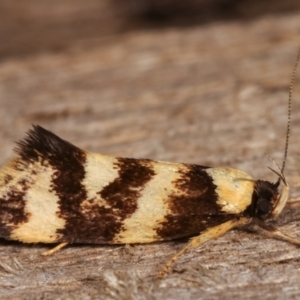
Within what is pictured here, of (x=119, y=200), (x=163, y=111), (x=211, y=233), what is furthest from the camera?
(x=163, y=111)

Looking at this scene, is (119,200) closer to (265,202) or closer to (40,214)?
(40,214)

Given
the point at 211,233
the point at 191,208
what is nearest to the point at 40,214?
the point at 191,208

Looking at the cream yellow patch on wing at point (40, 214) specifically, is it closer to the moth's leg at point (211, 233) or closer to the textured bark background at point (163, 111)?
the textured bark background at point (163, 111)

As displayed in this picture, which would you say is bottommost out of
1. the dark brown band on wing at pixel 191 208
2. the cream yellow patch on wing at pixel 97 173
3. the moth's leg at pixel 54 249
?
the moth's leg at pixel 54 249

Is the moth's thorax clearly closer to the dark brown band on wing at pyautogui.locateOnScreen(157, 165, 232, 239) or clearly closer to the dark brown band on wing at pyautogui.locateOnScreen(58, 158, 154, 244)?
the dark brown band on wing at pyautogui.locateOnScreen(157, 165, 232, 239)

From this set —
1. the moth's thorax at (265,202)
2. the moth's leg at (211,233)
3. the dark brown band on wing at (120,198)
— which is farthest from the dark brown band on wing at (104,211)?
the moth's thorax at (265,202)

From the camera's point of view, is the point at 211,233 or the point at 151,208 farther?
the point at 151,208

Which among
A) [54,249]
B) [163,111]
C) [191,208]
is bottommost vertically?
[54,249]
